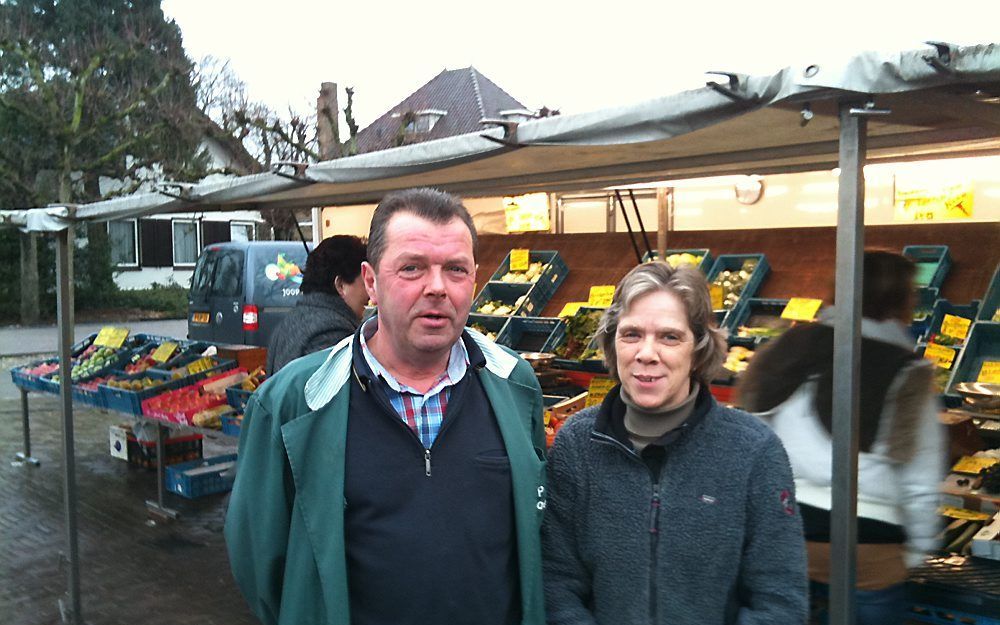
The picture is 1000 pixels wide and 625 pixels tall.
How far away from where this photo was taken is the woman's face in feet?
6.05

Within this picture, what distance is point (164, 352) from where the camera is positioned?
7.47m

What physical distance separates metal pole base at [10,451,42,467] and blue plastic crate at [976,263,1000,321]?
311 inches

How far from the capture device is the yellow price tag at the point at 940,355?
181 inches

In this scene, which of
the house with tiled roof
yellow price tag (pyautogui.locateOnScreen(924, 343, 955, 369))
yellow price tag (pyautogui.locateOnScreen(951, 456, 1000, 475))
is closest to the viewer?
yellow price tag (pyautogui.locateOnScreen(951, 456, 1000, 475))

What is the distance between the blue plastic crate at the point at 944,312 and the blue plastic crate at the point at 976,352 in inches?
7.0

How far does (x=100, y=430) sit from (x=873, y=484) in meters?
9.49

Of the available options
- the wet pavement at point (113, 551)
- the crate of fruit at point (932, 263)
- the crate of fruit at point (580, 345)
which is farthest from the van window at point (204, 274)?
the crate of fruit at point (932, 263)

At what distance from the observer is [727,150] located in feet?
11.9

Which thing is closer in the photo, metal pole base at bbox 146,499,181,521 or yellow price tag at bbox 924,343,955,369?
yellow price tag at bbox 924,343,955,369

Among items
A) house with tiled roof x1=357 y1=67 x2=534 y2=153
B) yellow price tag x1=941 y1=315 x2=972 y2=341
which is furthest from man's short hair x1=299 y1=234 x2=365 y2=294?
house with tiled roof x1=357 y1=67 x2=534 y2=153

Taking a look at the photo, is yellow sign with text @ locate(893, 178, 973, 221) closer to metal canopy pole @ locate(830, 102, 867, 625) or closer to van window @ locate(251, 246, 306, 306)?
metal canopy pole @ locate(830, 102, 867, 625)

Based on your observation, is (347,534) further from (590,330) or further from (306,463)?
(590,330)

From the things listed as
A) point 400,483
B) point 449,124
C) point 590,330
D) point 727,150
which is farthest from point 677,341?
point 449,124

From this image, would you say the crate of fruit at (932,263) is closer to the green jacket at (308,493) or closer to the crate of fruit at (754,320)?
the crate of fruit at (754,320)
